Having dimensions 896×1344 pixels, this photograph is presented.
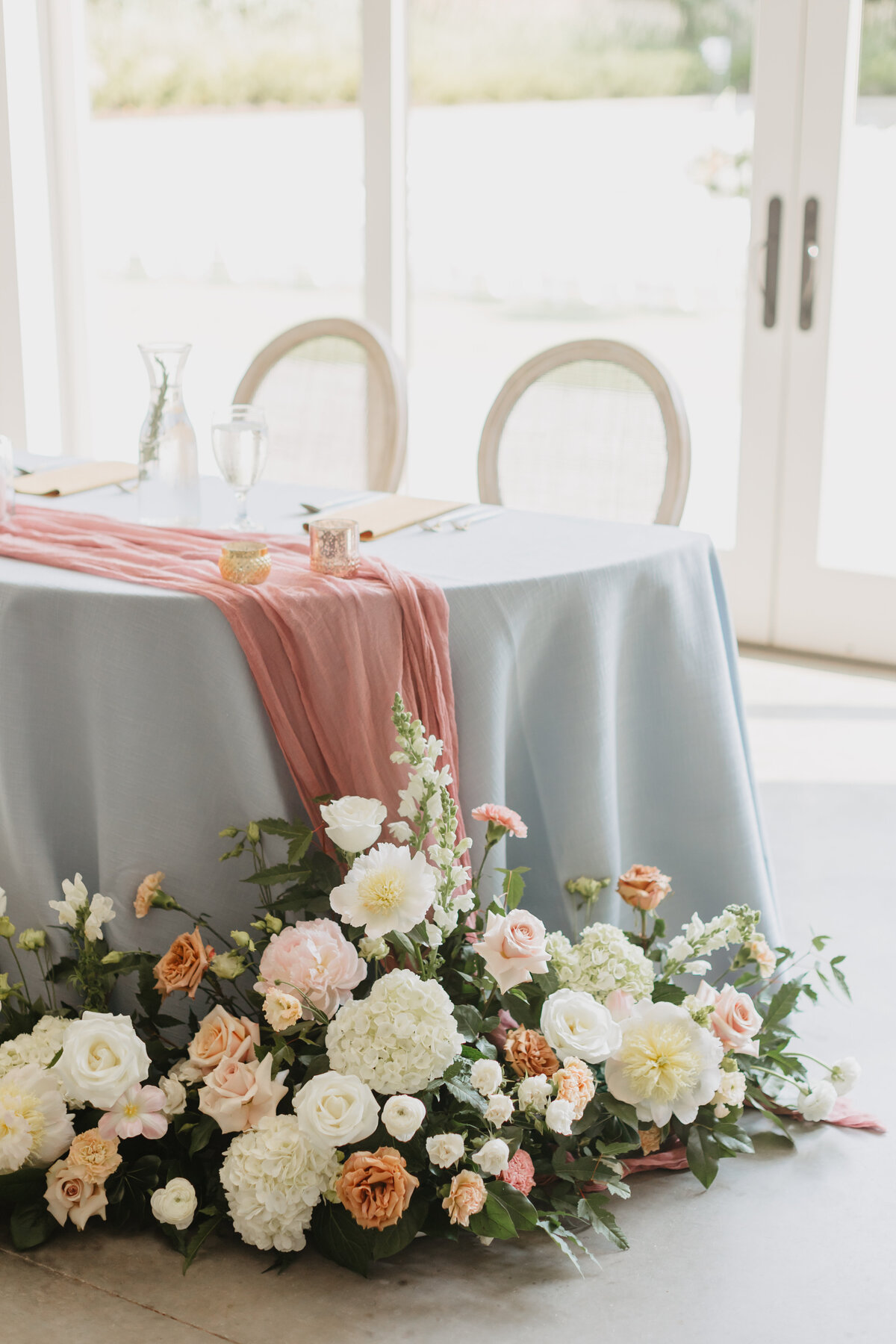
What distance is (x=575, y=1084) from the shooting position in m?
1.55

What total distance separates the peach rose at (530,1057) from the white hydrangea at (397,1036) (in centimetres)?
11

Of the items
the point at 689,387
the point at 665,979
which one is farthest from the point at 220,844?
the point at 689,387

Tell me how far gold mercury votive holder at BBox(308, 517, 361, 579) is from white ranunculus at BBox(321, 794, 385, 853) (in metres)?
0.31

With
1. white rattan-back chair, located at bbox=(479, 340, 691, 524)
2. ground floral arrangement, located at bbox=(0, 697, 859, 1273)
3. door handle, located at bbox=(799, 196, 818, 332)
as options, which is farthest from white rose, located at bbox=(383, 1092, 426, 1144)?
door handle, located at bbox=(799, 196, 818, 332)

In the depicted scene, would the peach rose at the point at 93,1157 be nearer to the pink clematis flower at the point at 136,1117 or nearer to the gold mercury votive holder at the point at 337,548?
the pink clematis flower at the point at 136,1117

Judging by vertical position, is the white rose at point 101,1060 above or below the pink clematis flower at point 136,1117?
above

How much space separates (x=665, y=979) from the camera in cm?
177

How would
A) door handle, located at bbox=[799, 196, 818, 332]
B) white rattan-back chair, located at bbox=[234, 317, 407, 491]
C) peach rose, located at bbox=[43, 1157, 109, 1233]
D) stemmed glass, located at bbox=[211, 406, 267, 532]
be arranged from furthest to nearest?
door handle, located at bbox=[799, 196, 818, 332] < white rattan-back chair, located at bbox=[234, 317, 407, 491] < stemmed glass, located at bbox=[211, 406, 267, 532] < peach rose, located at bbox=[43, 1157, 109, 1233]

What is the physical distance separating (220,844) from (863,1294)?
2.77 feet

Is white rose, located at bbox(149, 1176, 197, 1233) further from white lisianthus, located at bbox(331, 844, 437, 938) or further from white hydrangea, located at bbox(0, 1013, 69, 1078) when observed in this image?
white lisianthus, located at bbox(331, 844, 437, 938)

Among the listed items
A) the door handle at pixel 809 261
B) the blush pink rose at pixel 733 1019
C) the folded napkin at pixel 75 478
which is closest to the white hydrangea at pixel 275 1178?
the blush pink rose at pixel 733 1019

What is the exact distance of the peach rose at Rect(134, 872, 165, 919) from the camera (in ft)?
5.43

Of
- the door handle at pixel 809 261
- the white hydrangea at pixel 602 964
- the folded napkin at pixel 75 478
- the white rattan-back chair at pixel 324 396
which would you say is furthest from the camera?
the door handle at pixel 809 261

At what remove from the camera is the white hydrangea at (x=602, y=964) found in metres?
1.70
